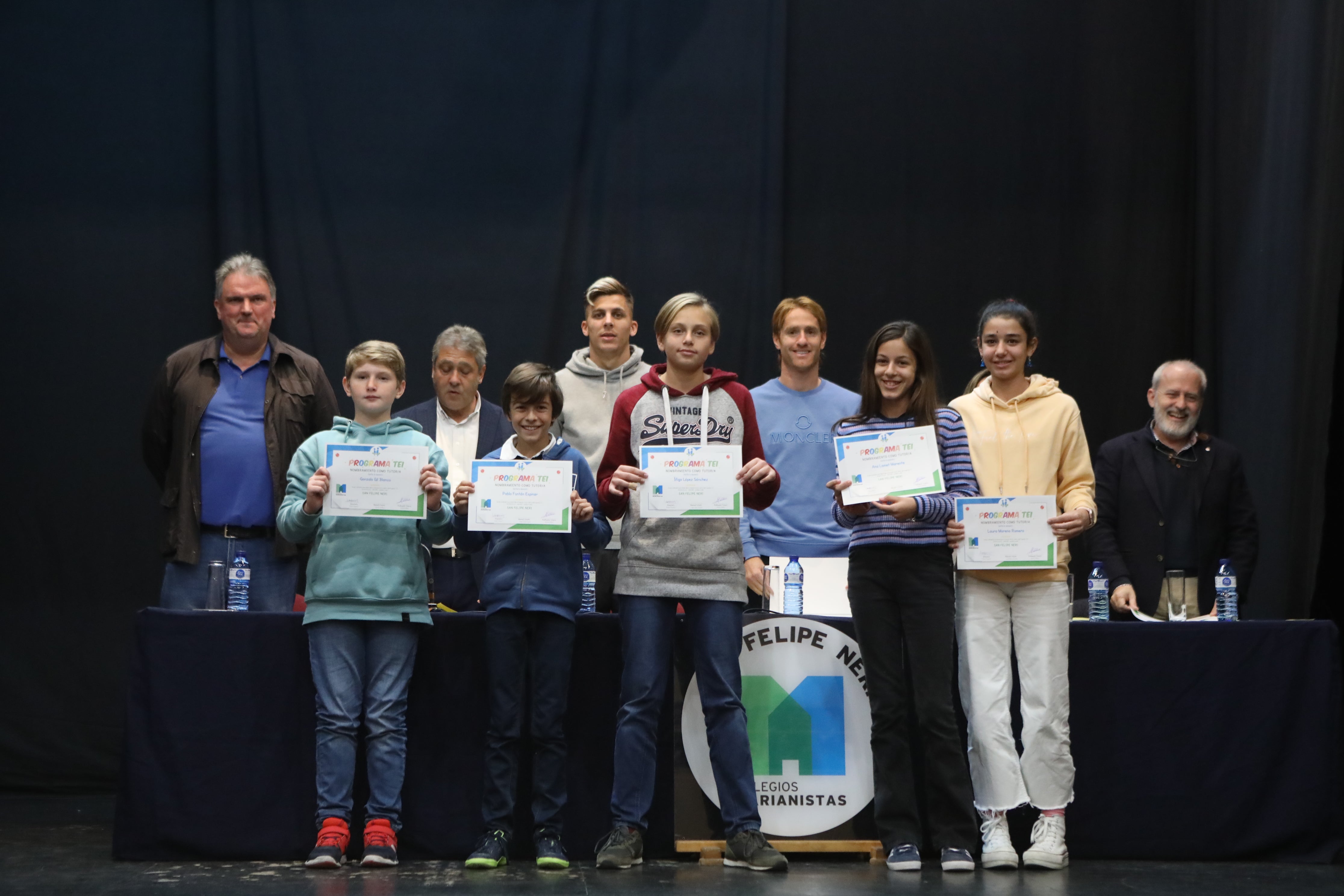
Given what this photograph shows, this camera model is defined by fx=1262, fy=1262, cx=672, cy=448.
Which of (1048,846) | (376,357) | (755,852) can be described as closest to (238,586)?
(376,357)

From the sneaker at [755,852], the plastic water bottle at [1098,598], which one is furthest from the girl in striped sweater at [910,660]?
the plastic water bottle at [1098,598]

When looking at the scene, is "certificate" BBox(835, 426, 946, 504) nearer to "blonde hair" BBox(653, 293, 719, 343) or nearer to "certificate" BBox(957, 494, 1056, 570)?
"certificate" BBox(957, 494, 1056, 570)

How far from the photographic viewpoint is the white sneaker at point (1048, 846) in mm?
3855

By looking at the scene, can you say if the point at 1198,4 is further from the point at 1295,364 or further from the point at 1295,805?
the point at 1295,805

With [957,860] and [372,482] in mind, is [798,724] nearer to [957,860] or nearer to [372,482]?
[957,860]

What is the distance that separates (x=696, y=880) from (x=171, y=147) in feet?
15.2

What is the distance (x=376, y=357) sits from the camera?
3971mm

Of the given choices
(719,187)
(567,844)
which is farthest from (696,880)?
(719,187)

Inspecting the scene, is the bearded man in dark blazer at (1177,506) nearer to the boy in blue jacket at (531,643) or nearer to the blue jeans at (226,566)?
the boy in blue jacket at (531,643)

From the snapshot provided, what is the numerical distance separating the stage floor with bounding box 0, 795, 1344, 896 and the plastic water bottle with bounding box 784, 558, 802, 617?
0.79m

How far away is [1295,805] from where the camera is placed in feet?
13.4

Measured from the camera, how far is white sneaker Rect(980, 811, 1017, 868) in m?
3.84

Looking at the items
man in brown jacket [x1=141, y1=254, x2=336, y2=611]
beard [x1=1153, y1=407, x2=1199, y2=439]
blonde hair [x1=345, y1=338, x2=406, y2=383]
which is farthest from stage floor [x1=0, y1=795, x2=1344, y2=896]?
beard [x1=1153, y1=407, x2=1199, y2=439]

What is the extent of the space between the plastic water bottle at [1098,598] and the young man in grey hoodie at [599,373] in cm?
169
